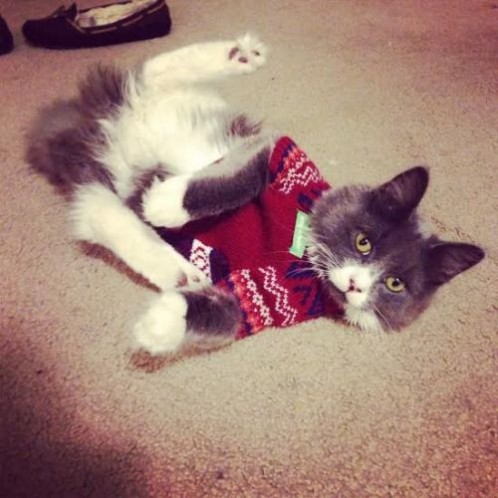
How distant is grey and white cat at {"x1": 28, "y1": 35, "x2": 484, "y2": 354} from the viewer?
2.94 ft

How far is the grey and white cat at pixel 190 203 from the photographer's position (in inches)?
35.2

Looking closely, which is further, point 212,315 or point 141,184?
point 141,184

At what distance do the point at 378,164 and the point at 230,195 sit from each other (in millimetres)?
611

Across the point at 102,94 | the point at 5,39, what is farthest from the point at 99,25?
the point at 102,94

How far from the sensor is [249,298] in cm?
93

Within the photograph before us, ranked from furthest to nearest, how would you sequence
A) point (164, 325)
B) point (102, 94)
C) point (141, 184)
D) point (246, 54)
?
point (246, 54) → point (102, 94) → point (141, 184) → point (164, 325)

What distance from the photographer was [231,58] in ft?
4.20

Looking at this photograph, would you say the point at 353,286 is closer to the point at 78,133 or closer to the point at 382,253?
the point at 382,253

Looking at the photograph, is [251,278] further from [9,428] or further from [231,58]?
[231,58]

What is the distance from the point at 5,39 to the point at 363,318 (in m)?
1.44

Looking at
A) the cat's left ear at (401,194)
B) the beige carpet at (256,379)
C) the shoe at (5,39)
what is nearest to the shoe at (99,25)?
the shoe at (5,39)

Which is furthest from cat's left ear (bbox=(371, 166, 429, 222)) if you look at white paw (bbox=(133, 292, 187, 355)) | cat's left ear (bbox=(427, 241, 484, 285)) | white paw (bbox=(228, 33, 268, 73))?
white paw (bbox=(228, 33, 268, 73))

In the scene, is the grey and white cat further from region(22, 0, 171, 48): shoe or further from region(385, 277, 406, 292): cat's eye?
region(22, 0, 171, 48): shoe

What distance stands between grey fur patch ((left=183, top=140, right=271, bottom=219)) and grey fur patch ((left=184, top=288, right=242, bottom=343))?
167mm
